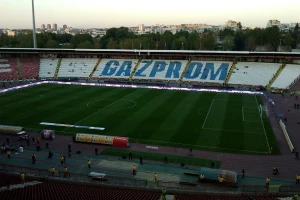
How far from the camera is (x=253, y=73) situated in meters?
69.3

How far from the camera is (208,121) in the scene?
131 ft

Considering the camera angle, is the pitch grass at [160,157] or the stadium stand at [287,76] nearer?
the pitch grass at [160,157]

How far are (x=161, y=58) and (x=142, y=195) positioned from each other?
63.3 meters

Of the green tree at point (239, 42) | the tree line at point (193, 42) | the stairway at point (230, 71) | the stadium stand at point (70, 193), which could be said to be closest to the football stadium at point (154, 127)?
the stadium stand at point (70, 193)

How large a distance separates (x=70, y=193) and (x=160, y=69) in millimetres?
59335

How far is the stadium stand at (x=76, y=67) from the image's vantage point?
78375mm

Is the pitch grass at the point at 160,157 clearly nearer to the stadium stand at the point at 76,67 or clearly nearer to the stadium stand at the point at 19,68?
the stadium stand at the point at 76,67

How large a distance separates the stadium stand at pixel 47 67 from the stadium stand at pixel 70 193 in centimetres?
6231

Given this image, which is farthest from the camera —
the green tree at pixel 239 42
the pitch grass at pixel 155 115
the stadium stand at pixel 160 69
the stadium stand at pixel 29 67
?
the green tree at pixel 239 42

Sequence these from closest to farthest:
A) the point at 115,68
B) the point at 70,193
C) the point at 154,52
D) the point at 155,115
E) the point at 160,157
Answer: the point at 70,193, the point at 160,157, the point at 155,115, the point at 115,68, the point at 154,52

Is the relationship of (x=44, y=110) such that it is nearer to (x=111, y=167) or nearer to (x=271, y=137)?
(x=111, y=167)

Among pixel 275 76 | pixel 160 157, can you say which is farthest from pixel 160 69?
pixel 160 157

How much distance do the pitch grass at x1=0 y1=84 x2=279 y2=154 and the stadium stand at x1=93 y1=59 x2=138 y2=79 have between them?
14.6 metres

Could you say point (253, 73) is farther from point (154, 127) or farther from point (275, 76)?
point (154, 127)
